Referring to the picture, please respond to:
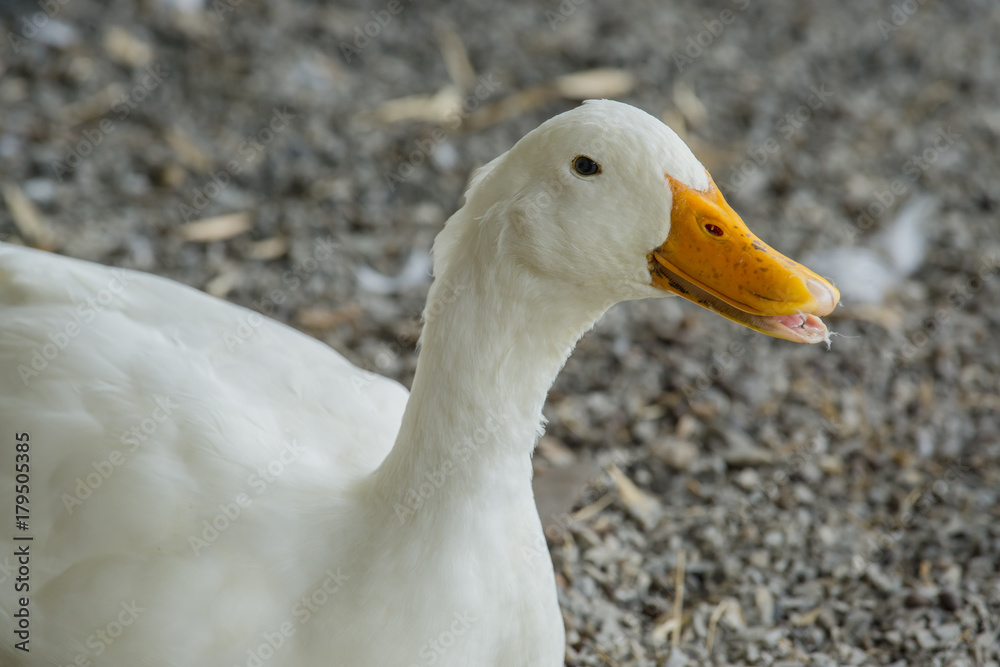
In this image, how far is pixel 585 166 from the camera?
4.81ft

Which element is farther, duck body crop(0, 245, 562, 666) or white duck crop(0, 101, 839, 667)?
duck body crop(0, 245, 562, 666)

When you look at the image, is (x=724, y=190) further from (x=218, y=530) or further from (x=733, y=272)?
(x=218, y=530)

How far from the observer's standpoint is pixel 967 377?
3307 mm

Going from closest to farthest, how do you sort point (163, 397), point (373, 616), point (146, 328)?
1. point (373, 616)
2. point (163, 397)
3. point (146, 328)

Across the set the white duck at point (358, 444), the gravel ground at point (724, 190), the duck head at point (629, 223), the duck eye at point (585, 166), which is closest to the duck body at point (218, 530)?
the white duck at point (358, 444)

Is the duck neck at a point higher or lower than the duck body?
higher

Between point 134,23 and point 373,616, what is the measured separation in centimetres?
350

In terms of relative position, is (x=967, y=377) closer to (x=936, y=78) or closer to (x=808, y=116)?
(x=808, y=116)

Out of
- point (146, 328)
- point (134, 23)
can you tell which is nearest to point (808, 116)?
point (134, 23)

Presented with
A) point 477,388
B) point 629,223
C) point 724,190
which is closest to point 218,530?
point 477,388

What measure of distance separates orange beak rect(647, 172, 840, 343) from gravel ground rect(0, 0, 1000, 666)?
1.23m

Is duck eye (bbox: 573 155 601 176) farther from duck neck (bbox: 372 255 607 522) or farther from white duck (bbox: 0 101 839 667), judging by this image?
duck neck (bbox: 372 255 607 522)

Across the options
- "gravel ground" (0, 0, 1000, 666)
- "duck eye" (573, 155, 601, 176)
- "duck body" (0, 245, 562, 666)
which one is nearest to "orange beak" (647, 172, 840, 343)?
"duck eye" (573, 155, 601, 176)

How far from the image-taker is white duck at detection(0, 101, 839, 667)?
151 centimetres
